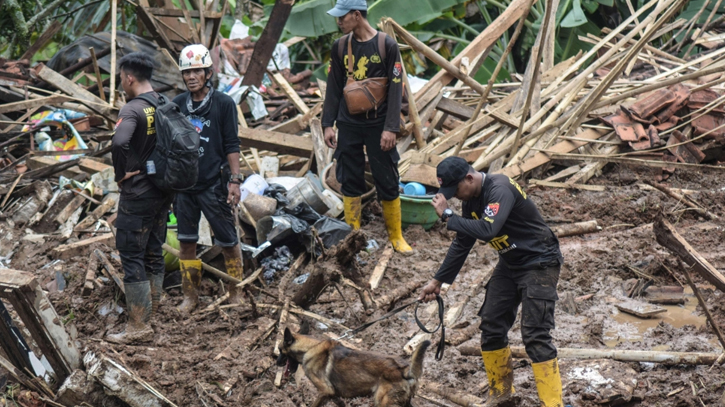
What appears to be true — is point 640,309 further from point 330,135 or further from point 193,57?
point 193,57

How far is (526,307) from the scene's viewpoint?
451cm

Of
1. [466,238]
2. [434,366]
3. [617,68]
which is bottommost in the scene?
[434,366]

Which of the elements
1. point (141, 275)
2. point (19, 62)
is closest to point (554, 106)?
point (141, 275)

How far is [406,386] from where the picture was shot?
4.21 m

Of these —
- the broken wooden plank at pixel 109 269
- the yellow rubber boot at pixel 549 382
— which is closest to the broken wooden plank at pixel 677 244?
the yellow rubber boot at pixel 549 382

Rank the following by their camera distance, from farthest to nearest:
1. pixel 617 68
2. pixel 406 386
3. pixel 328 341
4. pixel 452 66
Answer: pixel 452 66, pixel 617 68, pixel 328 341, pixel 406 386

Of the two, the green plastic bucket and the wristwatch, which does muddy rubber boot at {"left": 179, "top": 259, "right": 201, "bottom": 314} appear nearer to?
the wristwatch

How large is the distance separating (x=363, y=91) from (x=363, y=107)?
166mm

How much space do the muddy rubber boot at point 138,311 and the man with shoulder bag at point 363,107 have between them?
257cm

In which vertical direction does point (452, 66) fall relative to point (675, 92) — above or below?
above

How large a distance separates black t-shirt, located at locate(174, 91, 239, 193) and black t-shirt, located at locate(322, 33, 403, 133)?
1476mm

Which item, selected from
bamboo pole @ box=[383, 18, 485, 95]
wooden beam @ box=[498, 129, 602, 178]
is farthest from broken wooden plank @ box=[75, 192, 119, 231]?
wooden beam @ box=[498, 129, 602, 178]

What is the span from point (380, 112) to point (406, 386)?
11.8 ft

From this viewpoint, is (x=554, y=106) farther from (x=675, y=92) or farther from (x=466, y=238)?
(x=466, y=238)
